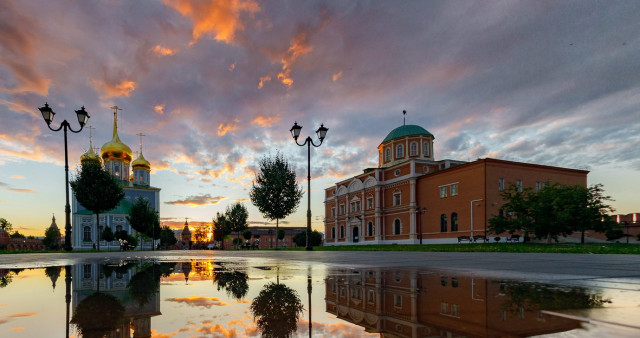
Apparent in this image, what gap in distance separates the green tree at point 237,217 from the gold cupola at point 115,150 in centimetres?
2870

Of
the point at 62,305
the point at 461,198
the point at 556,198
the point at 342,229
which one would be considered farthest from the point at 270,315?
the point at 342,229

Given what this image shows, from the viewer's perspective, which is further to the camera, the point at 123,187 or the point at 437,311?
the point at 123,187

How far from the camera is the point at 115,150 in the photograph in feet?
239

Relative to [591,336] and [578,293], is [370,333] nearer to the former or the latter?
[591,336]

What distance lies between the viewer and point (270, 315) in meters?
2.52

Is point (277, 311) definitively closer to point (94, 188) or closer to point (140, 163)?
point (94, 188)

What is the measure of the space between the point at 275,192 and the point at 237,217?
24937 millimetres

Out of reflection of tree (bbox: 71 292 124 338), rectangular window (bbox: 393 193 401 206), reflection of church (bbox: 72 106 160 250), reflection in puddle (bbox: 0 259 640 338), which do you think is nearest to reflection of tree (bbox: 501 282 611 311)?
reflection in puddle (bbox: 0 259 640 338)

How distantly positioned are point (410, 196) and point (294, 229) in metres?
102

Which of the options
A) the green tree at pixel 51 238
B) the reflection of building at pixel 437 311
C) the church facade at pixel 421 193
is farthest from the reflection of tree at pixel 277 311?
the green tree at pixel 51 238

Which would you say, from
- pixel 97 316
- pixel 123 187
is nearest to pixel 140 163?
pixel 123 187

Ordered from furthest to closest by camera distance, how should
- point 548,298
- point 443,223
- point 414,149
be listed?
point 414,149 → point 443,223 → point 548,298

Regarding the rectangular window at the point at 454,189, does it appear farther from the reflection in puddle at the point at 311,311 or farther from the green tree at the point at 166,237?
the green tree at the point at 166,237

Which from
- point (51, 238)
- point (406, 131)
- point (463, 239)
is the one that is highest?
point (406, 131)
